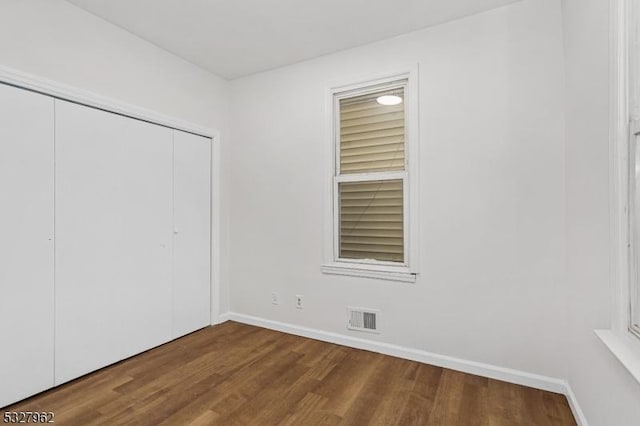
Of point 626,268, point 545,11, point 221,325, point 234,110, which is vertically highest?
point 545,11

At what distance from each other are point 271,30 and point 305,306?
8.30ft

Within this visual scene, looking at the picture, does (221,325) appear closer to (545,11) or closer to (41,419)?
(41,419)

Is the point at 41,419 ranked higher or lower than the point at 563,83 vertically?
lower

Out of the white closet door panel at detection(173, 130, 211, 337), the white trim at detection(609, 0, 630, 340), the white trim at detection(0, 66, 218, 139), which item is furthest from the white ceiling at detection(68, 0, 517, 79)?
the white trim at detection(609, 0, 630, 340)

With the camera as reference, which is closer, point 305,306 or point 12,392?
point 12,392

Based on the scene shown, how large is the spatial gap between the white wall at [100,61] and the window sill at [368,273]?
6.62 ft

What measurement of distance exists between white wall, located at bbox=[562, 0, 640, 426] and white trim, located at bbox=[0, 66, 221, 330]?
310 cm

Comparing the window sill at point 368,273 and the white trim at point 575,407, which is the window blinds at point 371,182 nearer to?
the window sill at point 368,273

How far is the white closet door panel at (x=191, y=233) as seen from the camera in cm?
311

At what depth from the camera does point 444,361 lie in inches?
97.8

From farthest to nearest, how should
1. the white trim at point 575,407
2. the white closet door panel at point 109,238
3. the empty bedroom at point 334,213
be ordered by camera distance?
1. the white closet door panel at point 109,238
2. the empty bedroom at point 334,213
3. the white trim at point 575,407

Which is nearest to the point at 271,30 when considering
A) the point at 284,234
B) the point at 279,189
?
the point at 279,189

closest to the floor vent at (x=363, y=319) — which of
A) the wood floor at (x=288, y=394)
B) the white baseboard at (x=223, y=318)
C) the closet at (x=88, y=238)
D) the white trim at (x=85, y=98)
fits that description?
the wood floor at (x=288, y=394)

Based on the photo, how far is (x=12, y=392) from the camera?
2010mm
